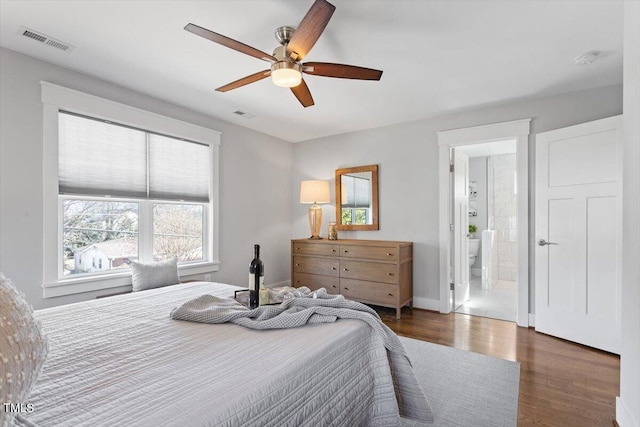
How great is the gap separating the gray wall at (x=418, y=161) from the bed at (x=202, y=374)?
9.27 feet

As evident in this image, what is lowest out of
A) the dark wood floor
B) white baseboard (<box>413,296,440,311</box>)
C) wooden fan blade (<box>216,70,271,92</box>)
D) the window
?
the dark wood floor

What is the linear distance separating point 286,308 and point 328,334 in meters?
0.30

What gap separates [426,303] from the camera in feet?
13.4

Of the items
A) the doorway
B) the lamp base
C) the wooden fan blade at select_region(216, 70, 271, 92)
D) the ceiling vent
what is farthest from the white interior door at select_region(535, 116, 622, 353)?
the ceiling vent

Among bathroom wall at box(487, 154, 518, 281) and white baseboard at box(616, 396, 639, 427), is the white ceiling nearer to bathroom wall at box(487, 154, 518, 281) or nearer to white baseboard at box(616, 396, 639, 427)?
white baseboard at box(616, 396, 639, 427)

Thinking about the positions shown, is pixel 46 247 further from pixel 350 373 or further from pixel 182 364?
pixel 350 373

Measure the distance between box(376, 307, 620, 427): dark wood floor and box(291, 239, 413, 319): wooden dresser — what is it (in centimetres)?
32

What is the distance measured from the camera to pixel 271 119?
4164 mm

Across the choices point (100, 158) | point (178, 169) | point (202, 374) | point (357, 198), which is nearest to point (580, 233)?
point (357, 198)

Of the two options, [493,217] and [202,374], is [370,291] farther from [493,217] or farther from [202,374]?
[493,217]

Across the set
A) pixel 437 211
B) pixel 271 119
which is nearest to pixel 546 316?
pixel 437 211

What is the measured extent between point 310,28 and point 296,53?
268mm

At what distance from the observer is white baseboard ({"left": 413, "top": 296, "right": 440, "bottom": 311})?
4.02 metres

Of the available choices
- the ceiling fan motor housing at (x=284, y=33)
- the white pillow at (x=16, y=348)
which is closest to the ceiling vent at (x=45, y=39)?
the ceiling fan motor housing at (x=284, y=33)
